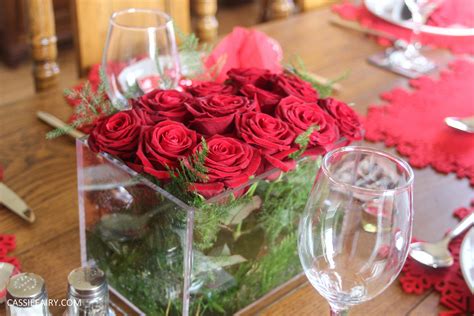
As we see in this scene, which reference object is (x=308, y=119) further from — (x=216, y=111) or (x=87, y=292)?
(x=87, y=292)

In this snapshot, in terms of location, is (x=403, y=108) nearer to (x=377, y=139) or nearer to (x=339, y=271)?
(x=377, y=139)

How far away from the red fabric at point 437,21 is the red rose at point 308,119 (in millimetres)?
803

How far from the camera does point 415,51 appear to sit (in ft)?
4.61

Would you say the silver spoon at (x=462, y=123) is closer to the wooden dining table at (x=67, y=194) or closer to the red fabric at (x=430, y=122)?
the red fabric at (x=430, y=122)

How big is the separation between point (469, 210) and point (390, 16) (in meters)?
0.71

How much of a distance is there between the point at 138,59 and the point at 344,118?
331mm

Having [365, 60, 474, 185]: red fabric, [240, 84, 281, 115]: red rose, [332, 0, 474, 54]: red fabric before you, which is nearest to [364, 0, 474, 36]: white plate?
[332, 0, 474, 54]: red fabric

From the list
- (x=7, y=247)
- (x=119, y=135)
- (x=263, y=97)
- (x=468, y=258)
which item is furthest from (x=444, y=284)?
(x=7, y=247)

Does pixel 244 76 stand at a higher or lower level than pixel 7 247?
higher

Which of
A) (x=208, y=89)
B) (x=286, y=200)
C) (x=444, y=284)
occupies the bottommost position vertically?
(x=444, y=284)

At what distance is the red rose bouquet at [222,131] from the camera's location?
0.63 m

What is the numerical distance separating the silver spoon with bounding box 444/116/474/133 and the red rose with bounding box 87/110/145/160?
66 centimetres

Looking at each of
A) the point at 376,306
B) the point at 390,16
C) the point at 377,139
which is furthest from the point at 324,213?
the point at 390,16

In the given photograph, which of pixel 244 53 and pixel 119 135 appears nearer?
pixel 119 135
